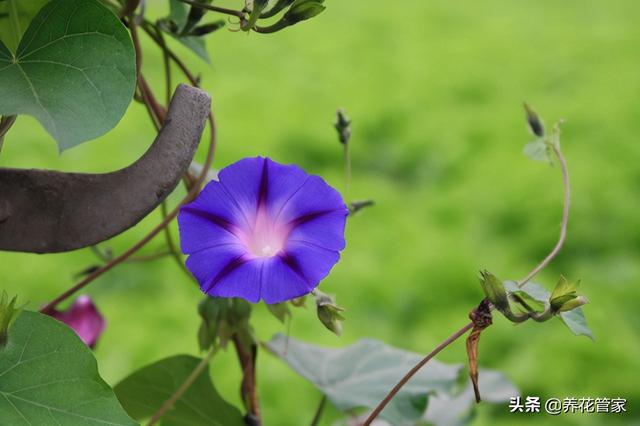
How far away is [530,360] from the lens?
1668 millimetres

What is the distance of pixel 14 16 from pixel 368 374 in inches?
11.2

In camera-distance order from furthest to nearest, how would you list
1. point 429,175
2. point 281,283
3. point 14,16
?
1. point 429,175
2. point 14,16
3. point 281,283

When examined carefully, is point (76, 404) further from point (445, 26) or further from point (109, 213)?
point (445, 26)

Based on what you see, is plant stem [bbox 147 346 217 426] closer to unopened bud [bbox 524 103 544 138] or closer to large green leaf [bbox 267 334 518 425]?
large green leaf [bbox 267 334 518 425]


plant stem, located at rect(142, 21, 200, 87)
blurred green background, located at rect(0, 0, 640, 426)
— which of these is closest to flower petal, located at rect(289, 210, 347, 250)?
plant stem, located at rect(142, 21, 200, 87)

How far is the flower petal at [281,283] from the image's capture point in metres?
0.32

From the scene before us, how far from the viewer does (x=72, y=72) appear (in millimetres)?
341

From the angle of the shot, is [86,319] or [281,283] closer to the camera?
[281,283]

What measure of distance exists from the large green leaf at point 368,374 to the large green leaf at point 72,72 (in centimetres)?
23

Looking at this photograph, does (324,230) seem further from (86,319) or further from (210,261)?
(86,319)

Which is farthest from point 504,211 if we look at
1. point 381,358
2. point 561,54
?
point 381,358

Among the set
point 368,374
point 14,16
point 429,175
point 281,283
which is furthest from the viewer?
point 429,175

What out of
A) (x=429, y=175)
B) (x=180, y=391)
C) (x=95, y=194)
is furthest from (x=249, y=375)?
(x=429, y=175)

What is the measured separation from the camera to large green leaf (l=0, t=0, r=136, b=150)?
1.06 ft
